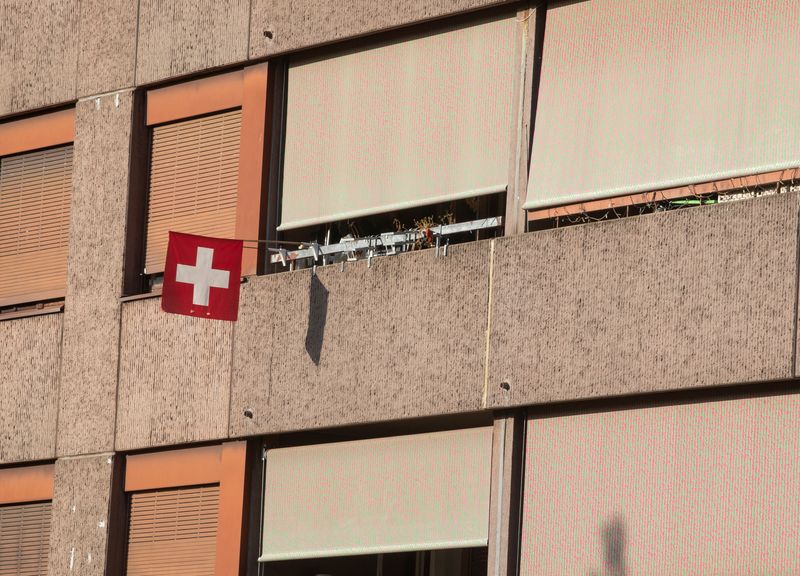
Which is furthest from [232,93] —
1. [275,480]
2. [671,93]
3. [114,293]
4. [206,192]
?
[671,93]

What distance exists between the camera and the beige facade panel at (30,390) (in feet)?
60.1

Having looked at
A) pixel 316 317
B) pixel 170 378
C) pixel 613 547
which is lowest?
pixel 613 547

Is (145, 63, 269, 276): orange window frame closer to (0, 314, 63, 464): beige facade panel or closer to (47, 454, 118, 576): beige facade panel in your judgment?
(0, 314, 63, 464): beige facade panel

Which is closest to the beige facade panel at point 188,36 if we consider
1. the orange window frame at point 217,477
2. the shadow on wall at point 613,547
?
the orange window frame at point 217,477

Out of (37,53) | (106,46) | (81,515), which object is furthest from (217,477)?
(37,53)

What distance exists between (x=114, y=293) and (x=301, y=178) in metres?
2.12

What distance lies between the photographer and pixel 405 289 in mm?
15930

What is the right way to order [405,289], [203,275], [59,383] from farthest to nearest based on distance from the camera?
[59,383] → [203,275] → [405,289]

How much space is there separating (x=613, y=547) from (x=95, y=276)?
6.13 m

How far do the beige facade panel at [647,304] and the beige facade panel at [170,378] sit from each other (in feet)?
9.43

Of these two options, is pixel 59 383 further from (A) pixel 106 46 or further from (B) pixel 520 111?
(B) pixel 520 111

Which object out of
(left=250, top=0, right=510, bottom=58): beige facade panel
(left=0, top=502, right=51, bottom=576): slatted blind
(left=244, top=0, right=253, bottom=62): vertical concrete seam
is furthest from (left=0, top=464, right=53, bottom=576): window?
(left=250, top=0, right=510, bottom=58): beige facade panel

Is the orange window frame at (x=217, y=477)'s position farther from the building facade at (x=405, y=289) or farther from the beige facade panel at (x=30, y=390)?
the beige facade panel at (x=30, y=390)

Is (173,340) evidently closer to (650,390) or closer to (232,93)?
(232,93)
